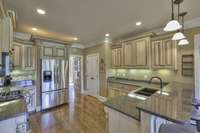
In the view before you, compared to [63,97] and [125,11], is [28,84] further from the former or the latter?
[125,11]

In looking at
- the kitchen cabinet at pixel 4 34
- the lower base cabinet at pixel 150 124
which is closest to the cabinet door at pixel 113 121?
the lower base cabinet at pixel 150 124

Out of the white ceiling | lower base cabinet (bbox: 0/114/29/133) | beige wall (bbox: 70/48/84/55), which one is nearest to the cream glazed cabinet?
the white ceiling

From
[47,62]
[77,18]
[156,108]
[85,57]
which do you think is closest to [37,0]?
[77,18]

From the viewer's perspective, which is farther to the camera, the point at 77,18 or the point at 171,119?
the point at 77,18

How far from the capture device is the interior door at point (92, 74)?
19.9ft

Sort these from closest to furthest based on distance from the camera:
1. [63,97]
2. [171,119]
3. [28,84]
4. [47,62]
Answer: [171,119] < [28,84] < [47,62] < [63,97]

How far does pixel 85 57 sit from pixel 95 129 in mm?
4510

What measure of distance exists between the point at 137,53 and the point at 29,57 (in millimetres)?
3684

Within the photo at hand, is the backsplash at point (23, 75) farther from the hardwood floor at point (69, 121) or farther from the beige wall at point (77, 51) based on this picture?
the beige wall at point (77, 51)

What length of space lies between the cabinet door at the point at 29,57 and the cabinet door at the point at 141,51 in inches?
141

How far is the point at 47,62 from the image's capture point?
4.42 meters

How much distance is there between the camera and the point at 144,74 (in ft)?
14.9

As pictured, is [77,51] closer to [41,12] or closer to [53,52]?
[53,52]

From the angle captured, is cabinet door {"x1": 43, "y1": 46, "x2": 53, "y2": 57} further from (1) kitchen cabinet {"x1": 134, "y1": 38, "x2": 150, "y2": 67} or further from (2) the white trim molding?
(2) the white trim molding
